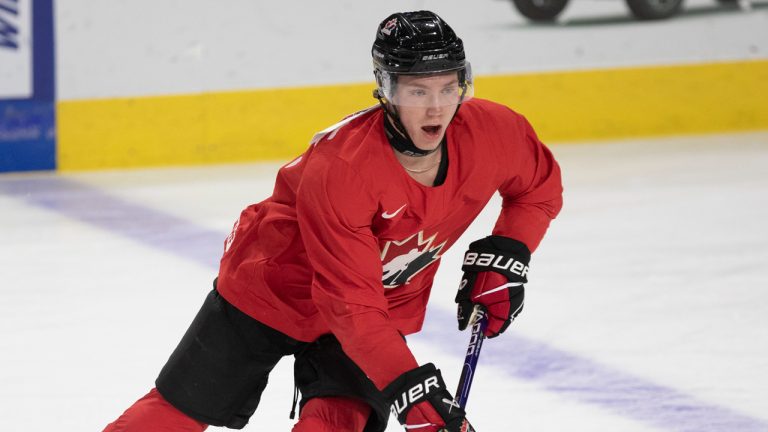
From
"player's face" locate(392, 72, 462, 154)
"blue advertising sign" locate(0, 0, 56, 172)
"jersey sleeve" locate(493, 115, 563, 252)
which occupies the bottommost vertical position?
"jersey sleeve" locate(493, 115, 563, 252)

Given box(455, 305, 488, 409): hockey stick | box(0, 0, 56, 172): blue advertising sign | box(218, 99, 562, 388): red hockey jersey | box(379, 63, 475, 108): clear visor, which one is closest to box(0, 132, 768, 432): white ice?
box(0, 0, 56, 172): blue advertising sign

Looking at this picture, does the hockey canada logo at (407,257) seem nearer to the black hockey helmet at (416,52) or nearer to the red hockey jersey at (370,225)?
the red hockey jersey at (370,225)

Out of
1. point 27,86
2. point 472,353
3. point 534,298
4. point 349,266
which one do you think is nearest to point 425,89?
point 349,266

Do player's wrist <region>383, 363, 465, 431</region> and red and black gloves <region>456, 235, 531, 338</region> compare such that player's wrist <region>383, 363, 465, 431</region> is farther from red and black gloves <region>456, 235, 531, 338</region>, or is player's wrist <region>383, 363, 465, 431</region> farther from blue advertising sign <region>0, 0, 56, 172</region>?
blue advertising sign <region>0, 0, 56, 172</region>

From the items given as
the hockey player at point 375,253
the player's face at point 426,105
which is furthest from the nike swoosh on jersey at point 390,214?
the player's face at point 426,105

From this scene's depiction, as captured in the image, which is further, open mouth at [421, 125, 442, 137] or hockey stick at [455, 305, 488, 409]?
hockey stick at [455, 305, 488, 409]

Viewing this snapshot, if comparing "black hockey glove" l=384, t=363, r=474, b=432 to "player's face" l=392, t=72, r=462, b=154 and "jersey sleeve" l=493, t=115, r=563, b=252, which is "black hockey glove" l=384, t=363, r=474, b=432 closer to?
"player's face" l=392, t=72, r=462, b=154

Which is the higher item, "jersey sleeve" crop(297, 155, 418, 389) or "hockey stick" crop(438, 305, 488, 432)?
"jersey sleeve" crop(297, 155, 418, 389)

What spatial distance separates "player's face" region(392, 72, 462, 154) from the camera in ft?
6.79

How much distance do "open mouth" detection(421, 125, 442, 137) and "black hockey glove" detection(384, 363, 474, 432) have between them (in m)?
0.38

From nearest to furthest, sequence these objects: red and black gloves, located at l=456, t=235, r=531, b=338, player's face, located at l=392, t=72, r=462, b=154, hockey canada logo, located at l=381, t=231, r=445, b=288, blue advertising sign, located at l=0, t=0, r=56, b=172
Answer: player's face, located at l=392, t=72, r=462, b=154
hockey canada logo, located at l=381, t=231, r=445, b=288
red and black gloves, located at l=456, t=235, r=531, b=338
blue advertising sign, located at l=0, t=0, r=56, b=172

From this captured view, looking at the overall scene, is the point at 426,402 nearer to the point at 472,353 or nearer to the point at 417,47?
the point at 472,353

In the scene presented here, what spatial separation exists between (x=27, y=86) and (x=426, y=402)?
4509mm

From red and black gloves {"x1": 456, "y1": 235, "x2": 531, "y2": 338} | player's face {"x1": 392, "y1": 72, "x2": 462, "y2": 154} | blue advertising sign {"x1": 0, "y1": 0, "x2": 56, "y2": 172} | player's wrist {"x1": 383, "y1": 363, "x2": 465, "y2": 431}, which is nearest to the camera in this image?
player's wrist {"x1": 383, "y1": 363, "x2": 465, "y2": 431}
